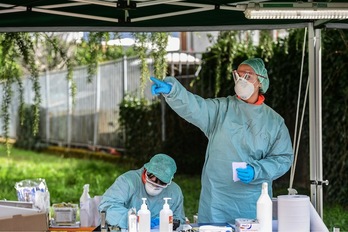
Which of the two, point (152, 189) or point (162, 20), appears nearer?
point (152, 189)

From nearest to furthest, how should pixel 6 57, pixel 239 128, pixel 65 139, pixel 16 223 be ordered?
pixel 16 223 < pixel 239 128 < pixel 6 57 < pixel 65 139

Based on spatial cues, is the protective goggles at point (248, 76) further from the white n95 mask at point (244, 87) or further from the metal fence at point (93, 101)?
the metal fence at point (93, 101)

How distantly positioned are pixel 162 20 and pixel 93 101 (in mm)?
10599

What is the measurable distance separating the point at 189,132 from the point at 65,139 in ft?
18.9

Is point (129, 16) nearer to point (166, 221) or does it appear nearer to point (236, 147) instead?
point (236, 147)

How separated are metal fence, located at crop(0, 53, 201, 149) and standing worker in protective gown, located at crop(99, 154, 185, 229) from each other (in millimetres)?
7552

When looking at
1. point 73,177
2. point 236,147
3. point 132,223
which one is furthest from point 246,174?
point 73,177

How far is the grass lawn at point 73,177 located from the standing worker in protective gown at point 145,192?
4240mm

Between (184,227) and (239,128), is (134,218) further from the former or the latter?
(239,128)

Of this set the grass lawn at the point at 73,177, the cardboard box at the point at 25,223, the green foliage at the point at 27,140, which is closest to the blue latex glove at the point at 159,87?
the cardboard box at the point at 25,223

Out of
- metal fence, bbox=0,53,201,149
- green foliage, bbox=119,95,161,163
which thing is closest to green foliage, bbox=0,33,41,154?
metal fence, bbox=0,53,201,149

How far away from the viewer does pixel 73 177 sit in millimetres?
13273

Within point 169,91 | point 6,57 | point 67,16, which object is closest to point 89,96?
point 6,57

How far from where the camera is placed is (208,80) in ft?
39.8
